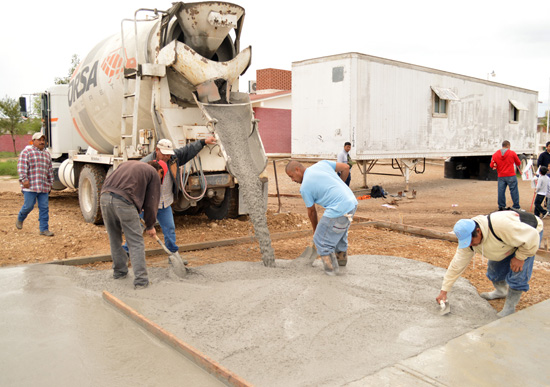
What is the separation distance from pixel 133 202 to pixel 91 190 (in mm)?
4585

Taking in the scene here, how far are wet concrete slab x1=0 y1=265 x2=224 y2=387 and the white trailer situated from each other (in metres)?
9.22

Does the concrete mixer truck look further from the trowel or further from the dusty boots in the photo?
the trowel

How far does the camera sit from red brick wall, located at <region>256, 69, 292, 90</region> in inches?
1109

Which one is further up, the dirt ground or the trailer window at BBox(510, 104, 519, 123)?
the trailer window at BBox(510, 104, 519, 123)

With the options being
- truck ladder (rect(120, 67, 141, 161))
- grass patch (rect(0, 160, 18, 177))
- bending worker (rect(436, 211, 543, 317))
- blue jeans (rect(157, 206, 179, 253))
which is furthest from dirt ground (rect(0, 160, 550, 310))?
grass patch (rect(0, 160, 18, 177))

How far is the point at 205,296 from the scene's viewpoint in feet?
14.9

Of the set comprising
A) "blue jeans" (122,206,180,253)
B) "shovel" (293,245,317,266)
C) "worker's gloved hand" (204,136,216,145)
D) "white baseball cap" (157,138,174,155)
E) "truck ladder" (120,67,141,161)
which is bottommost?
"shovel" (293,245,317,266)

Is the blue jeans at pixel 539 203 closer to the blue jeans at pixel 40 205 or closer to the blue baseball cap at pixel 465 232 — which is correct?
the blue baseball cap at pixel 465 232

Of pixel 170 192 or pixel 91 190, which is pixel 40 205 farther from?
pixel 170 192

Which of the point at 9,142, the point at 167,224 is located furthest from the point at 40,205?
the point at 9,142

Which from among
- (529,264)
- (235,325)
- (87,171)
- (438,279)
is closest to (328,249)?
(438,279)

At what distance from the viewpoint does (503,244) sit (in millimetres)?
3945

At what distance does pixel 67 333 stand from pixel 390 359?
2.51 m

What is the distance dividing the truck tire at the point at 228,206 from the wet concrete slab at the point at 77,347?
401 centimetres
